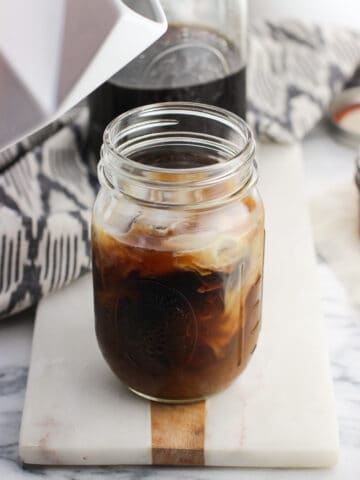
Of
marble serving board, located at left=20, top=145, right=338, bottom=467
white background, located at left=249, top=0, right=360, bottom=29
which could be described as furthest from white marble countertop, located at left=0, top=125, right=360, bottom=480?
white background, located at left=249, top=0, right=360, bottom=29

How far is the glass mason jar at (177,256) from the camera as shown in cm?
71

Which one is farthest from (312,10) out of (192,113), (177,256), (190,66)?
(177,256)

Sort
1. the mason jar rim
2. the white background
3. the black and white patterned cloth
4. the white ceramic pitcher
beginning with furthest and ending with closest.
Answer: the white background
the black and white patterned cloth
the mason jar rim
the white ceramic pitcher

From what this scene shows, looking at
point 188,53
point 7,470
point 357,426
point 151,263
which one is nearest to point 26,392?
point 7,470

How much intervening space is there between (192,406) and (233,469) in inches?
2.7

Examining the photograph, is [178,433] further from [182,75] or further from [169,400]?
[182,75]

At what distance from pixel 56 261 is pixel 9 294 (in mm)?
60

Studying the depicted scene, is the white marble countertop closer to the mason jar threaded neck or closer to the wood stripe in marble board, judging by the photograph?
the wood stripe in marble board

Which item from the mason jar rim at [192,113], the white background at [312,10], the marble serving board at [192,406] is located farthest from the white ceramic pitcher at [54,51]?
the white background at [312,10]

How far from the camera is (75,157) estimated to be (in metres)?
1.09

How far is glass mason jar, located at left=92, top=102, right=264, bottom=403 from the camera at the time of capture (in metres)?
0.71

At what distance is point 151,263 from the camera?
71 cm

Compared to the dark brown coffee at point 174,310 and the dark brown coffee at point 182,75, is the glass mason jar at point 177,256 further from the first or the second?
the dark brown coffee at point 182,75

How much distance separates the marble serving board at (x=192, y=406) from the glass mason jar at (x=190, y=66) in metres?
0.21
